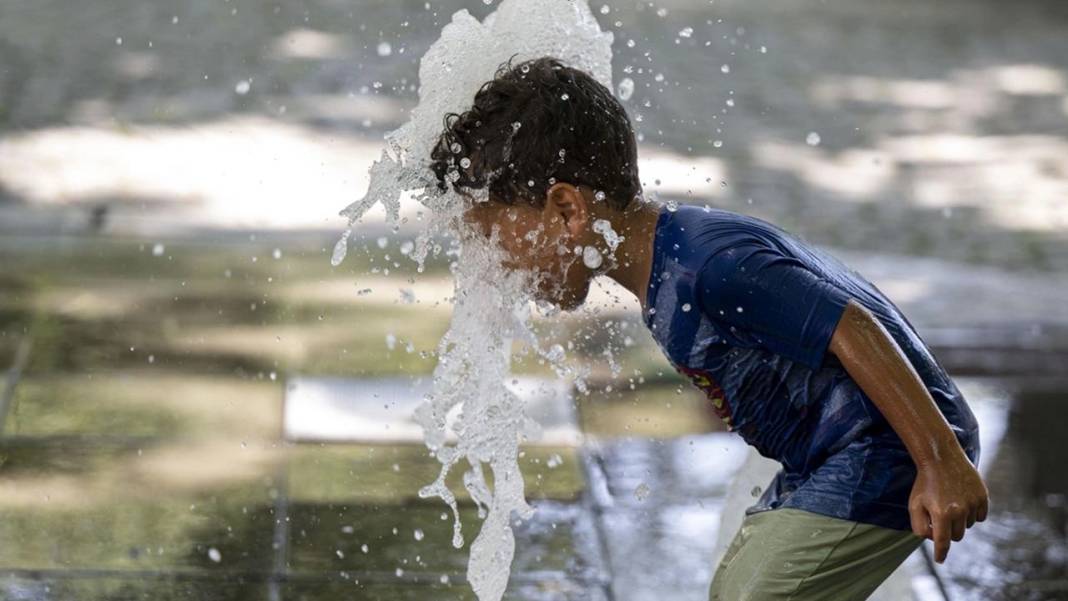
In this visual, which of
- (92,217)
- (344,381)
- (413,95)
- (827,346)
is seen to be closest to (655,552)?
(344,381)

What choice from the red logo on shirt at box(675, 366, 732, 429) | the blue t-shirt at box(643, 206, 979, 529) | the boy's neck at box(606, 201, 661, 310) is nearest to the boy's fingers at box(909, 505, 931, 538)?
the blue t-shirt at box(643, 206, 979, 529)

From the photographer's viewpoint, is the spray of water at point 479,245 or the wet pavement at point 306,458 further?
the wet pavement at point 306,458

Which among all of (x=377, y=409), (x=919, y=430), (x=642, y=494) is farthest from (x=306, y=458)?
(x=919, y=430)

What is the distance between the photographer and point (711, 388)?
105 inches

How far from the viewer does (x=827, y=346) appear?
2.45 m

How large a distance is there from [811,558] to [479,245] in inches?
30.9

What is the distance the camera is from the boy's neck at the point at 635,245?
263 cm

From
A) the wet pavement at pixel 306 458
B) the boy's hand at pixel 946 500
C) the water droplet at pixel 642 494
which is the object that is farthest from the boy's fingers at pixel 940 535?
the water droplet at pixel 642 494

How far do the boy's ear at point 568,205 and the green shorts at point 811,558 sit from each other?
59cm

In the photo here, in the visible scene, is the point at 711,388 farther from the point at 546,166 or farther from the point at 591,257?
the point at 546,166

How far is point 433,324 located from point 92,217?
153 centimetres

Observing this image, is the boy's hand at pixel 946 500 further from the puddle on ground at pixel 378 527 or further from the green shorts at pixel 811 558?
the puddle on ground at pixel 378 527

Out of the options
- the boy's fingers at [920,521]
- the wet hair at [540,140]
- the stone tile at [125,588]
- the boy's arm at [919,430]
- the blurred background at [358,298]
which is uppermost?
the wet hair at [540,140]

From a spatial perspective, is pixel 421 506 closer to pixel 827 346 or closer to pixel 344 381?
pixel 344 381
